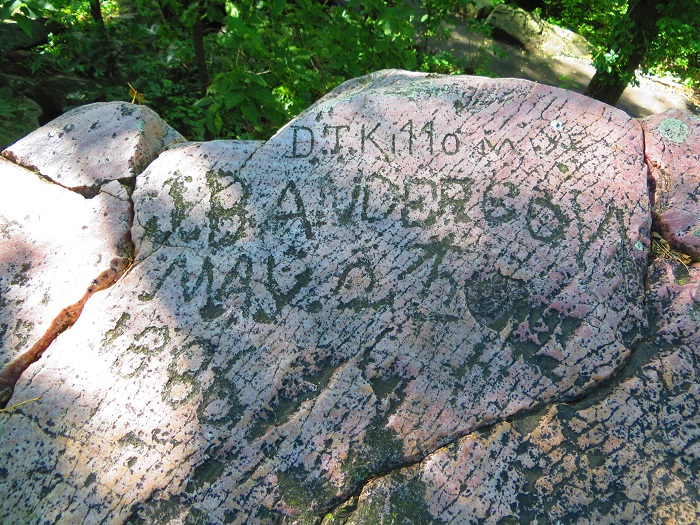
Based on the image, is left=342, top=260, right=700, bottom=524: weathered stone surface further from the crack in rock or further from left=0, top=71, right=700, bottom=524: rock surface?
the crack in rock

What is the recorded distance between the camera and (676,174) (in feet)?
5.82

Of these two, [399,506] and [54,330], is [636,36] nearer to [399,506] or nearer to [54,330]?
[399,506]

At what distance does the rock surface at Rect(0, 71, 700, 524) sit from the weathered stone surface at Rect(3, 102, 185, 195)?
119 mm

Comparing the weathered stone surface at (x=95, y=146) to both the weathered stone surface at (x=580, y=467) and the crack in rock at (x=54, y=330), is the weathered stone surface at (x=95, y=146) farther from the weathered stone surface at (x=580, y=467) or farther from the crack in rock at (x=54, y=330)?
the weathered stone surface at (x=580, y=467)

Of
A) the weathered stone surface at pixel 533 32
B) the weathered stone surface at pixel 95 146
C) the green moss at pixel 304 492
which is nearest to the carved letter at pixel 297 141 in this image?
the weathered stone surface at pixel 95 146

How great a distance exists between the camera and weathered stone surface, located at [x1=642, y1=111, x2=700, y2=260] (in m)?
1.70

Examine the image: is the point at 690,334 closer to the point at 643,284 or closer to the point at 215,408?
the point at 643,284

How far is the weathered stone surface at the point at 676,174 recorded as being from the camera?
66.7 inches

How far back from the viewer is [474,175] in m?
1.79

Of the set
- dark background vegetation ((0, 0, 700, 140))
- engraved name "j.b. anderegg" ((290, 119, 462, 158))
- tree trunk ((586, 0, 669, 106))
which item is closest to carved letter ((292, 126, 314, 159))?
engraved name "j.b. anderegg" ((290, 119, 462, 158))

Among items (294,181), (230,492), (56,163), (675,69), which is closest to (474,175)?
(294,181)

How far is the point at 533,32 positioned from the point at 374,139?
5338 millimetres

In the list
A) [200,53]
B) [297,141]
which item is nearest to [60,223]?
[297,141]

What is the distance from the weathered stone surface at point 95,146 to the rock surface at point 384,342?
0.12 m
